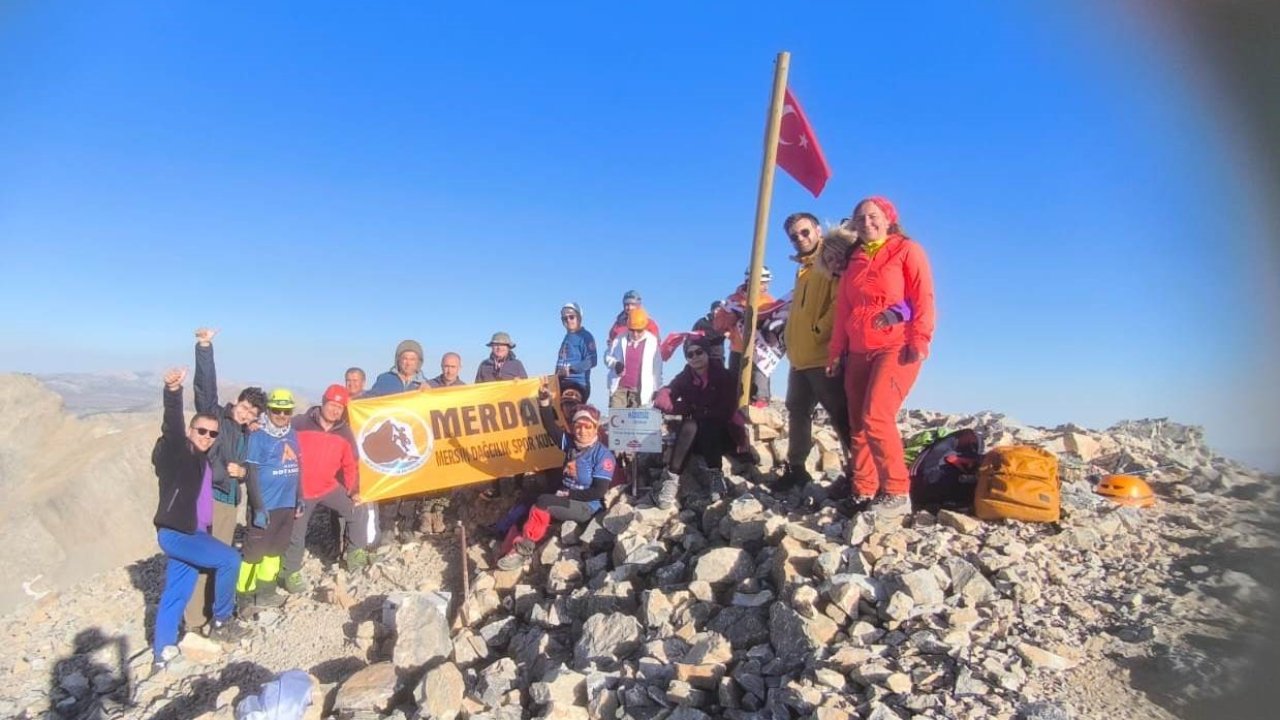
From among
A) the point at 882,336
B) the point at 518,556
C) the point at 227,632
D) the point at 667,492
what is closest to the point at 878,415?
the point at 882,336

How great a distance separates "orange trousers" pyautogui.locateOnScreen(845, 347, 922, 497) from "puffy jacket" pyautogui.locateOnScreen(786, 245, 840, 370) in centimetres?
56

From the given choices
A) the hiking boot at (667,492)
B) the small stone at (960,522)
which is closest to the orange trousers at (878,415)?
the small stone at (960,522)

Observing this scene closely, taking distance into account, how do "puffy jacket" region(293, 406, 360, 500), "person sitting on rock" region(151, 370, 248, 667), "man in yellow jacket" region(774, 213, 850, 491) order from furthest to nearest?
"puffy jacket" region(293, 406, 360, 500), "person sitting on rock" region(151, 370, 248, 667), "man in yellow jacket" region(774, 213, 850, 491)

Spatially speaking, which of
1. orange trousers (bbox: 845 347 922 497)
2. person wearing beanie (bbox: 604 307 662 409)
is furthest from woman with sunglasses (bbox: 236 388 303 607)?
orange trousers (bbox: 845 347 922 497)

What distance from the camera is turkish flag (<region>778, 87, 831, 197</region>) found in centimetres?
750

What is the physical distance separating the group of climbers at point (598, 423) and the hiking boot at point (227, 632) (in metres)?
0.02

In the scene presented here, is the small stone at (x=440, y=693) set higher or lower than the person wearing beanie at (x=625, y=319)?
lower

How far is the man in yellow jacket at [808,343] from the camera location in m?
6.11

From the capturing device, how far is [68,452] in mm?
12297

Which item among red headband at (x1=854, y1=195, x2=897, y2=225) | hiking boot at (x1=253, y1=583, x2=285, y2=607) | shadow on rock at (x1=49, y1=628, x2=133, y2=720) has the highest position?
red headband at (x1=854, y1=195, x2=897, y2=225)

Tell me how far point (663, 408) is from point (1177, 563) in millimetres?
4633

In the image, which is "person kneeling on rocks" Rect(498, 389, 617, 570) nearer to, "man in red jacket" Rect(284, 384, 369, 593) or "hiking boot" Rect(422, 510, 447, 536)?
"hiking boot" Rect(422, 510, 447, 536)

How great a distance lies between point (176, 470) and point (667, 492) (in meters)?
4.51

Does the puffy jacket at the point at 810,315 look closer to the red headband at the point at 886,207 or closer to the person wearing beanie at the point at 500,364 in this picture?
the red headband at the point at 886,207
